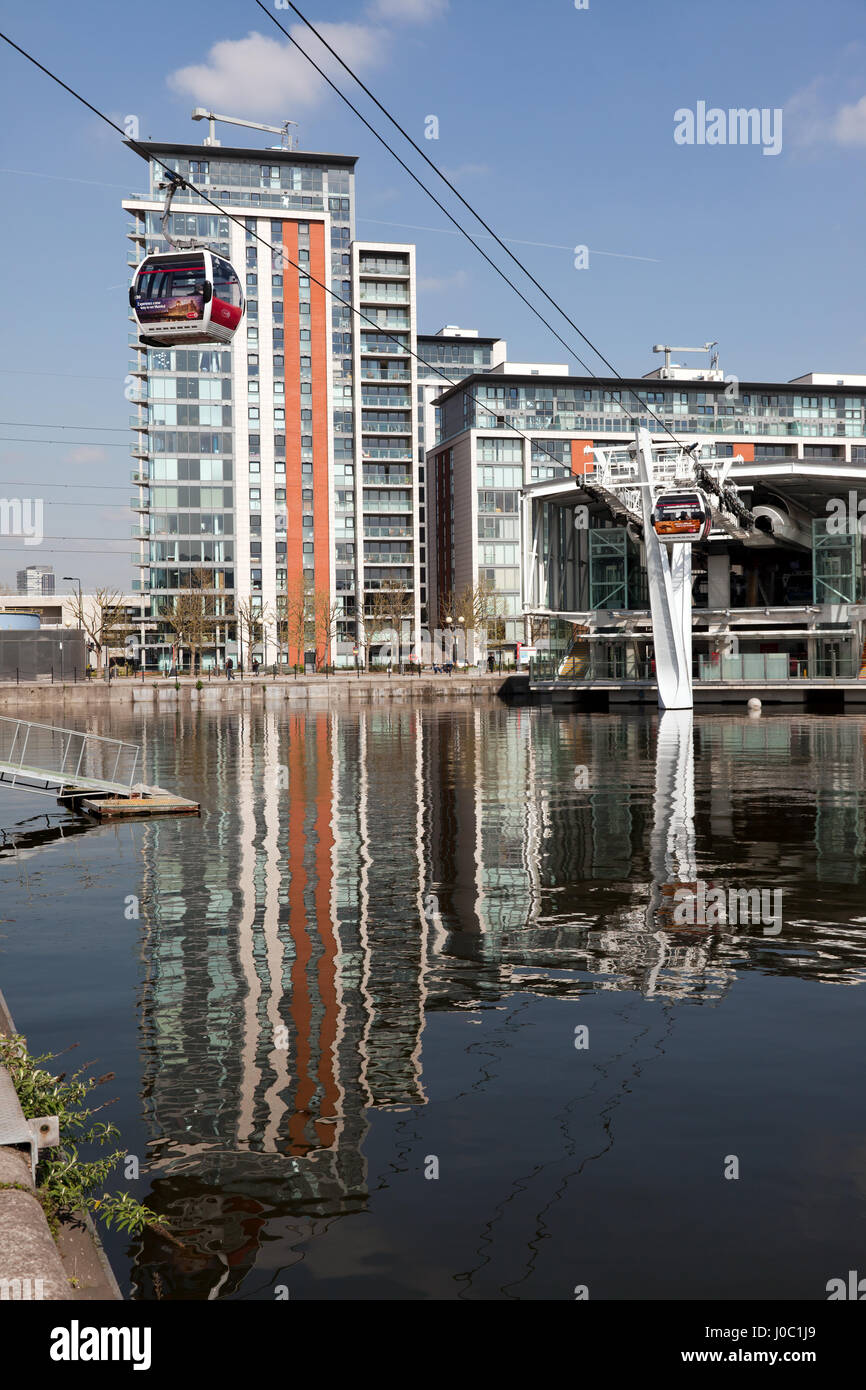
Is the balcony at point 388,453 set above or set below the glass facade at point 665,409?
below

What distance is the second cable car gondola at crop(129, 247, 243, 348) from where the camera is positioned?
1041 inches

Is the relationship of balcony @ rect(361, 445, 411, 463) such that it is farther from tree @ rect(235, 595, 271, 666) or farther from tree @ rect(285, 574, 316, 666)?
tree @ rect(235, 595, 271, 666)

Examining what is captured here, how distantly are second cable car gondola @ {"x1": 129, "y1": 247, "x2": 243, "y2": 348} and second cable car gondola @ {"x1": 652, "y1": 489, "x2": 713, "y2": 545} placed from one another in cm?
3510

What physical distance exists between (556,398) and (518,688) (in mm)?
54048

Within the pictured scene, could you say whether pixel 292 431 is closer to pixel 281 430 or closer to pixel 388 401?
pixel 281 430

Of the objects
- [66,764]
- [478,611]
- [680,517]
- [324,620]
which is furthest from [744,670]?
[324,620]

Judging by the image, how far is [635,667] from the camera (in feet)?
279

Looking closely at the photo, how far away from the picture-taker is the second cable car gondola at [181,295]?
26.5 m

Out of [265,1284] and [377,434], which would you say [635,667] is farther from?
[265,1284]

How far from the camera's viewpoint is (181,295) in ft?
87.2

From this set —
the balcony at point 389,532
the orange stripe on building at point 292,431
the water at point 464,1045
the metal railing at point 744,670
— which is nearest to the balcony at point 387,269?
the orange stripe on building at point 292,431

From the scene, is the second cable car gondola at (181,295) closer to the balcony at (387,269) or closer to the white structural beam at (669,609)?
the white structural beam at (669,609)

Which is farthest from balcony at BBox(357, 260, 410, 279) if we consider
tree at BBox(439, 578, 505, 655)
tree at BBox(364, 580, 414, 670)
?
tree at BBox(439, 578, 505, 655)

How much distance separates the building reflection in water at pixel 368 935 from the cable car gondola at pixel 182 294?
10.6 m
